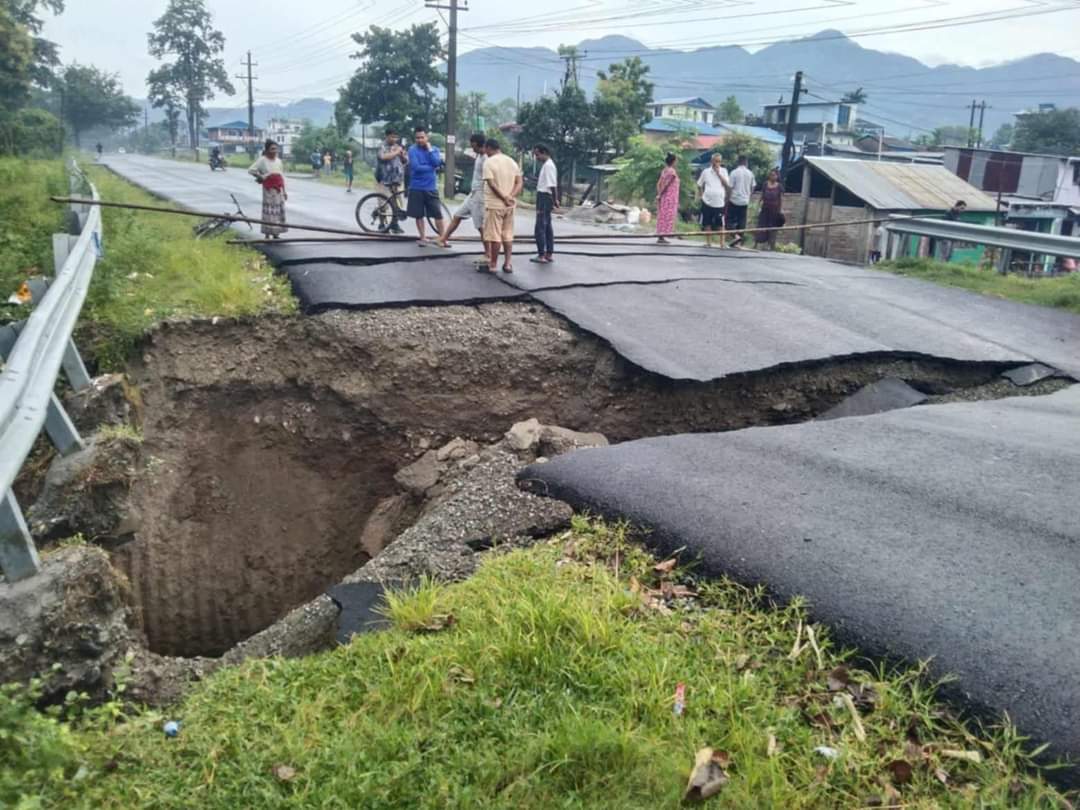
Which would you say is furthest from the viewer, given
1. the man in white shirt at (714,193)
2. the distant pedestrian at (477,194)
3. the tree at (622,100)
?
the tree at (622,100)

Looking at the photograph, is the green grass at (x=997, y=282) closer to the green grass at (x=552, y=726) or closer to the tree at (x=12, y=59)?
the green grass at (x=552, y=726)

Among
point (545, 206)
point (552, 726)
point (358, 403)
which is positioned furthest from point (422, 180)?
point (552, 726)

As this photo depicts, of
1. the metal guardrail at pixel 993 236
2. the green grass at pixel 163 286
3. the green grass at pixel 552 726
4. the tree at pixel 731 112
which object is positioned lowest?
the green grass at pixel 552 726

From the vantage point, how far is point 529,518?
4.54 m

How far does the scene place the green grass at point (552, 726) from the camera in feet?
8.72

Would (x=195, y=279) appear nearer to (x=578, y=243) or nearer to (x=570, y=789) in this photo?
(x=578, y=243)

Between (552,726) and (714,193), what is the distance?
43.0 ft

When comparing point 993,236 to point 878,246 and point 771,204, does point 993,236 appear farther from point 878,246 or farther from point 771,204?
point 878,246

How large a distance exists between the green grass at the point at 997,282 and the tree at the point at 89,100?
81367 millimetres

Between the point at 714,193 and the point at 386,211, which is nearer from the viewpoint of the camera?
the point at 386,211

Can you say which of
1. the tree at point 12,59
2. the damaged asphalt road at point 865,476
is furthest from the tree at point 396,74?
the damaged asphalt road at point 865,476

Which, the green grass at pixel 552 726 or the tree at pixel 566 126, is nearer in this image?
the green grass at pixel 552 726

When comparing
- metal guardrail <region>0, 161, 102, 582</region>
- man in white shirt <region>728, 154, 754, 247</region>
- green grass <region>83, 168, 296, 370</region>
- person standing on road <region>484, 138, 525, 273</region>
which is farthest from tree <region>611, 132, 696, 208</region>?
metal guardrail <region>0, 161, 102, 582</region>

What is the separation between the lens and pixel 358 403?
7766 millimetres
